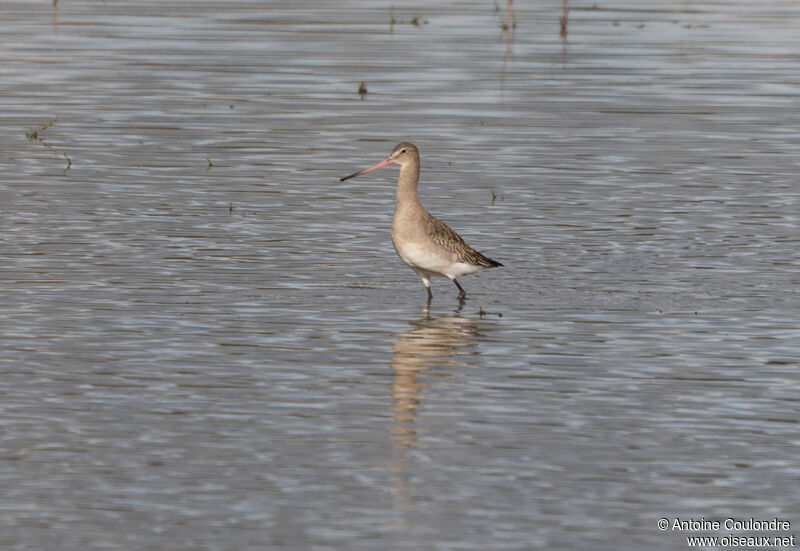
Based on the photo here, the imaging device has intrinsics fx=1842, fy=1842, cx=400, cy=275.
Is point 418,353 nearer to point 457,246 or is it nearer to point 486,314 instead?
point 486,314

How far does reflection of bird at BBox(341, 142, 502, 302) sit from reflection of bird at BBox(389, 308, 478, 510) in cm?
42

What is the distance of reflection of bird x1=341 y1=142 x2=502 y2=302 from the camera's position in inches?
592

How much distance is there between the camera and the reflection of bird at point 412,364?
384 inches

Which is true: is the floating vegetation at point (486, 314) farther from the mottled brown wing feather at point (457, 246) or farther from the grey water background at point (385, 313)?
the mottled brown wing feather at point (457, 246)

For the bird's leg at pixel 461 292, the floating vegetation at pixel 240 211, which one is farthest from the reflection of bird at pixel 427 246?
the floating vegetation at pixel 240 211

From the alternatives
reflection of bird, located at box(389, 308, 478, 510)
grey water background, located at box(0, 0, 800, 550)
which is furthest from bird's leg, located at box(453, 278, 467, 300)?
reflection of bird, located at box(389, 308, 478, 510)

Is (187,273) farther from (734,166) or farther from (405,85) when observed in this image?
(405,85)

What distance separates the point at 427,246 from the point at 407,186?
77 cm

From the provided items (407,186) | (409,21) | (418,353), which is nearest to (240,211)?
(407,186)

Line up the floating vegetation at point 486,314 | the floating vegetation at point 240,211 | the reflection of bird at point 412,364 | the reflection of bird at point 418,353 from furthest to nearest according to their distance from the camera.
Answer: the floating vegetation at point 240,211 → the floating vegetation at point 486,314 → the reflection of bird at point 418,353 → the reflection of bird at point 412,364

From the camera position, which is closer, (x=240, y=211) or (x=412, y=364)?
(x=412, y=364)

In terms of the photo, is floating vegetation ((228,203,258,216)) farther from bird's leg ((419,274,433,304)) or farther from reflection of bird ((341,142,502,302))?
bird's leg ((419,274,433,304))

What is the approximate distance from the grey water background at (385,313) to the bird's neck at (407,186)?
2.62 ft

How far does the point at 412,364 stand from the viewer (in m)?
12.6
